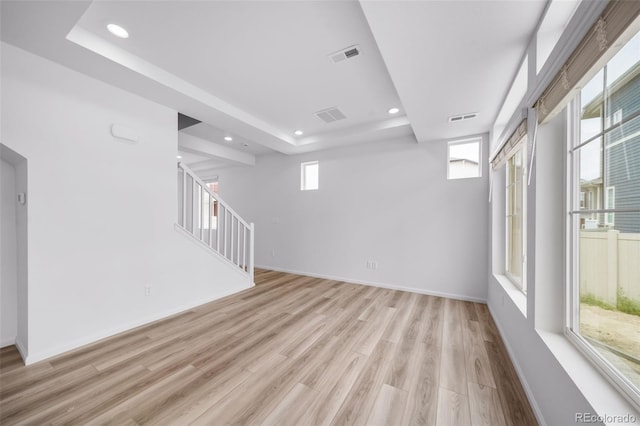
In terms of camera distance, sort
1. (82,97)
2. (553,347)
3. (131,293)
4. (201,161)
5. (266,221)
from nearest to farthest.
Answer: (553,347), (82,97), (131,293), (266,221), (201,161)

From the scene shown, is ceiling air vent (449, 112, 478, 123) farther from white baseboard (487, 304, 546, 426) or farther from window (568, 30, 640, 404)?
white baseboard (487, 304, 546, 426)

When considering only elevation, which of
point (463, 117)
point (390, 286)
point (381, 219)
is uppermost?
point (463, 117)

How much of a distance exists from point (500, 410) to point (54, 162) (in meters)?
4.12

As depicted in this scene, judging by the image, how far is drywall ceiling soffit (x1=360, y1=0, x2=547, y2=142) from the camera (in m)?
1.45

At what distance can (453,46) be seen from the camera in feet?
5.78

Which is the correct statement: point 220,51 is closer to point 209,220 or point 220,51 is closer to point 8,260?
point 209,220

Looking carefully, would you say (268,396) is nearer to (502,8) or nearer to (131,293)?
(131,293)

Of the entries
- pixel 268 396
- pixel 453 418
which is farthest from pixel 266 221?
pixel 453 418

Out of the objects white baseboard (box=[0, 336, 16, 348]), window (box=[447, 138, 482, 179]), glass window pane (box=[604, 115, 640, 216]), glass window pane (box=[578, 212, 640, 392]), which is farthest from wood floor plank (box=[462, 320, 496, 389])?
white baseboard (box=[0, 336, 16, 348])

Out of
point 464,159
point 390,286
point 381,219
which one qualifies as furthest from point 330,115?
point 390,286

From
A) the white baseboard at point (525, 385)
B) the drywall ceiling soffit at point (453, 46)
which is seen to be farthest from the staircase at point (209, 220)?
the white baseboard at point (525, 385)

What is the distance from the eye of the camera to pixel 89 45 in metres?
1.99

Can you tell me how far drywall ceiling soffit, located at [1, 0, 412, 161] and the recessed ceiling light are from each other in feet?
0.20

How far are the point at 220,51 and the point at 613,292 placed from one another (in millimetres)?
3203
